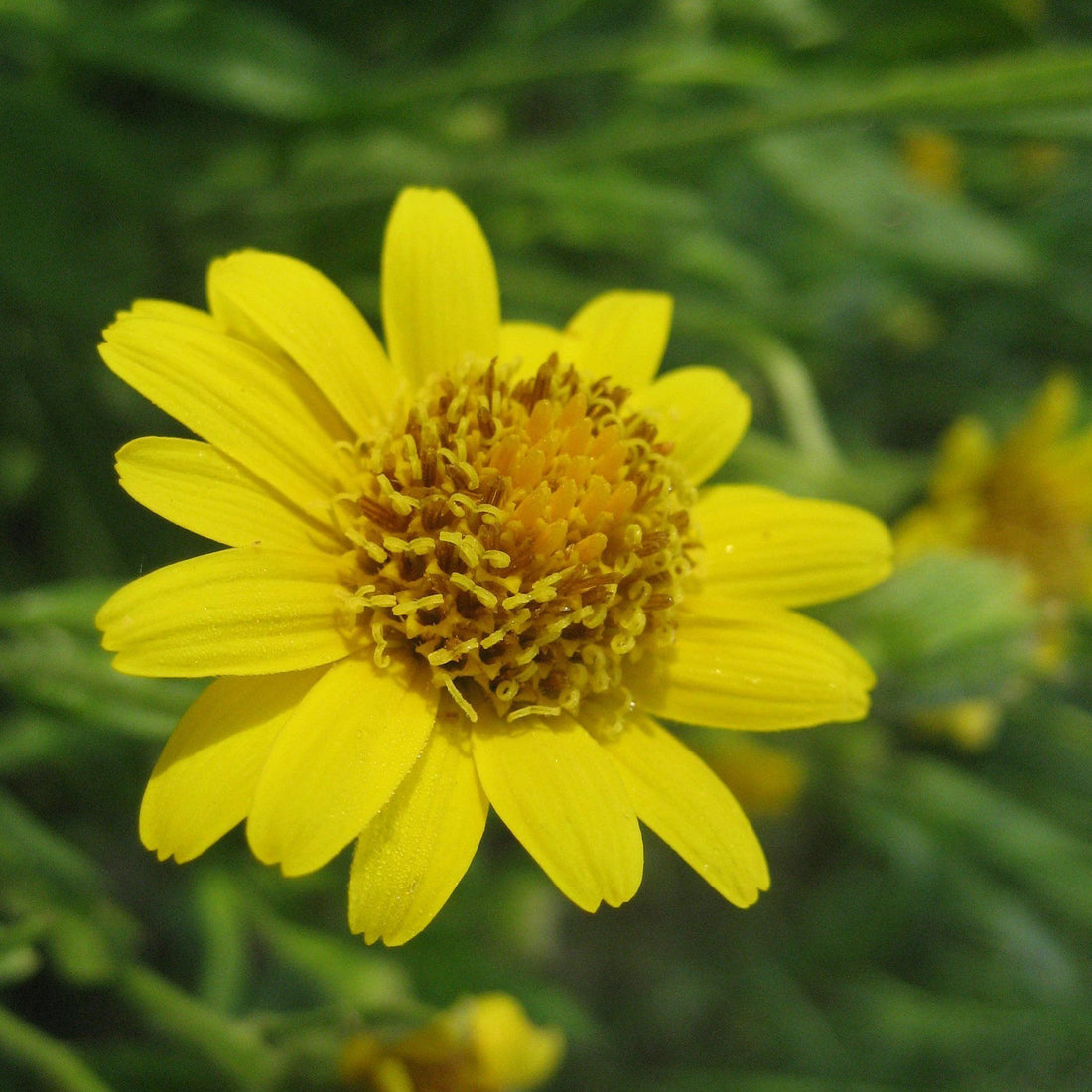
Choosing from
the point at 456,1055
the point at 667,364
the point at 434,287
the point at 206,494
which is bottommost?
the point at 456,1055

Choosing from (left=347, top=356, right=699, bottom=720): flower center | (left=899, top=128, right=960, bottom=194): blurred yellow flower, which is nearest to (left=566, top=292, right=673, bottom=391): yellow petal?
(left=347, top=356, right=699, bottom=720): flower center

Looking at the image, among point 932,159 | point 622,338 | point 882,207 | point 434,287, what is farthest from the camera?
point 932,159

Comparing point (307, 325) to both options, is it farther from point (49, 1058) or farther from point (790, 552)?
point (49, 1058)

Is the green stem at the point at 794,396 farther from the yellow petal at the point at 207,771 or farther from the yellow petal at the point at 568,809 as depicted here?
the yellow petal at the point at 207,771

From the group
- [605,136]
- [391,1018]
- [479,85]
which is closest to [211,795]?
[391,1018]

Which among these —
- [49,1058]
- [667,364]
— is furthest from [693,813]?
[667,364]

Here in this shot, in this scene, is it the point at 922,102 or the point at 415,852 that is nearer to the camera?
the point at 415,852
